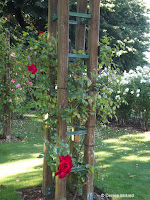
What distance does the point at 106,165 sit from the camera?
396cm

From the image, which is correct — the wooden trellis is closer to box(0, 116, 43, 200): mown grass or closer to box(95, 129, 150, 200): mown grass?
box(95, 129, 150, 200): mown grass

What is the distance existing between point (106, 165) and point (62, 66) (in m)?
2.25

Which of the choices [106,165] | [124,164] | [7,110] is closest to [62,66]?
[106,165]

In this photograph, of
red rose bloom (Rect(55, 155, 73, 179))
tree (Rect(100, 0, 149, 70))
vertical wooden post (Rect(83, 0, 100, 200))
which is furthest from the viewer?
tree (Rect(100, 0, 149, 70))

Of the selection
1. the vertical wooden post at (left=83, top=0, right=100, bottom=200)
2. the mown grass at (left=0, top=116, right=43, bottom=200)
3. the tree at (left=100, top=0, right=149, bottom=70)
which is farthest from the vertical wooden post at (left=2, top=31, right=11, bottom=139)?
the tree at (left=100, top=0, right=149, bottom=70)

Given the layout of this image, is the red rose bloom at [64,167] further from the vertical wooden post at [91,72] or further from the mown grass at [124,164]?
the mown grass at [124,164]

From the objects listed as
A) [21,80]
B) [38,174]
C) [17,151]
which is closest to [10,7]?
[21,80]

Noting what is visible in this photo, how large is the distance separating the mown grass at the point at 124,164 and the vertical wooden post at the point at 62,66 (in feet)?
1.70

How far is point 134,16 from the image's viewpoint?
646 inches

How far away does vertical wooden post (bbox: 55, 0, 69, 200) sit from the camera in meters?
2.23

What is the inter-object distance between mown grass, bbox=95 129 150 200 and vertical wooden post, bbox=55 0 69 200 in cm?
52

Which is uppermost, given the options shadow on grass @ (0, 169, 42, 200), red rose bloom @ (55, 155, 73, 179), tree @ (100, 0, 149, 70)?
tree @ (100, 0, 149, 70)

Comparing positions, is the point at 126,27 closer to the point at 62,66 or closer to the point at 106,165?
the point at 106,165

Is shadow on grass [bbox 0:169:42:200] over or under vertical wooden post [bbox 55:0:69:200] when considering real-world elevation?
under
